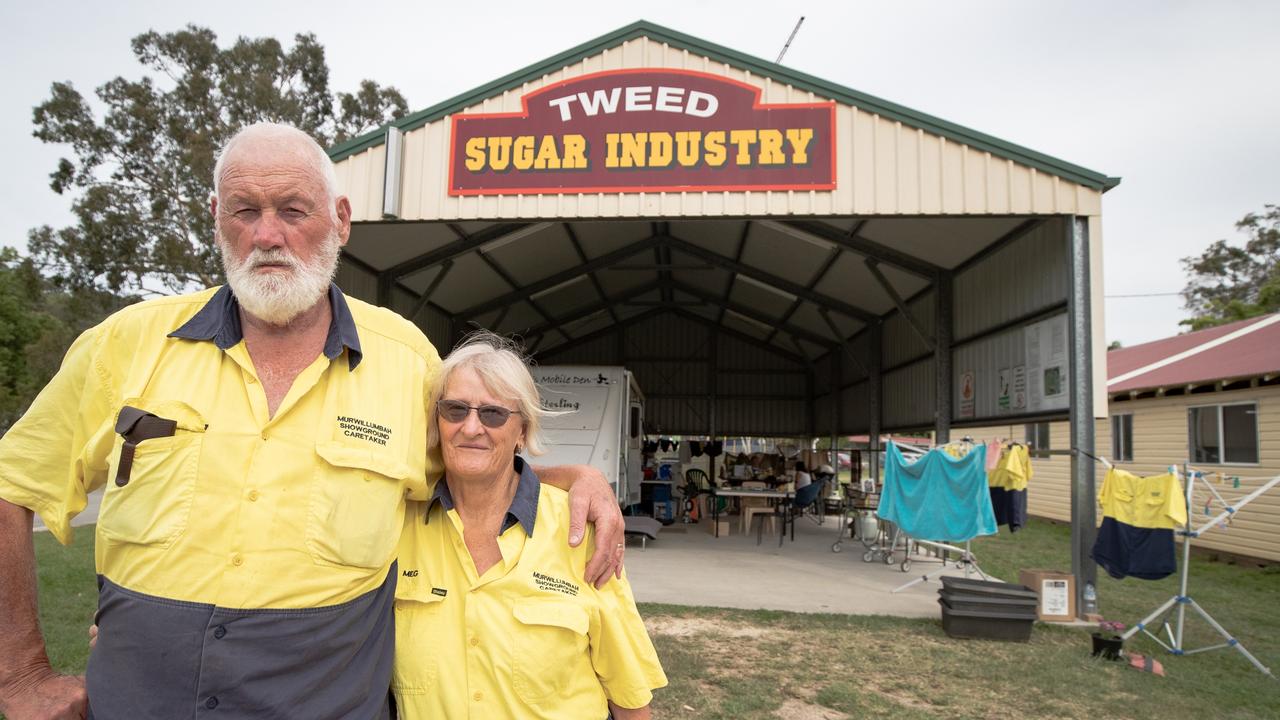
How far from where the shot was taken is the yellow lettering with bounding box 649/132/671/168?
8.30 m

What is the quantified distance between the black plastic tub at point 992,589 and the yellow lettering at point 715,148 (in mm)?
4770

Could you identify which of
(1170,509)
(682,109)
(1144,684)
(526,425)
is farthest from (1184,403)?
(526,425)

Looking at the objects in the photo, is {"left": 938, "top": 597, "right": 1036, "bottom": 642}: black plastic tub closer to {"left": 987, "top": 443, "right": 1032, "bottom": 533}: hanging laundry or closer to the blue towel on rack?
the blue towel on rack

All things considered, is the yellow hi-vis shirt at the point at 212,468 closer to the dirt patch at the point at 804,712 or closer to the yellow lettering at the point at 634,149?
the dirt patch at the point at 804,712

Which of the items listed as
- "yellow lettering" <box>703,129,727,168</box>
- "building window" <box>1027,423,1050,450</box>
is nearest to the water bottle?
"yellow lettering" <box>703,129,727,168</box>

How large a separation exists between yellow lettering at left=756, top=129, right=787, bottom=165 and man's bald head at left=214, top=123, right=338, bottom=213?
688 cm

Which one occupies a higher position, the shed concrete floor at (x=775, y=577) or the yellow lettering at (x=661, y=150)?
the yellow lettering at (x=661, y=150)

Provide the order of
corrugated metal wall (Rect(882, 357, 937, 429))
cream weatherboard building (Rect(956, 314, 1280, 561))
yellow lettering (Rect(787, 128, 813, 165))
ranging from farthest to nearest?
corrugated metal wall (Rect(882, 357, 937, 429)) → cream weatherboard building (Rect(956, 314, 1280, 561)) → yellow lettering (Rect(787, 128, 813, 165))

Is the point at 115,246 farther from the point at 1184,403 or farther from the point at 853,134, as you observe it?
the point at 1184,403

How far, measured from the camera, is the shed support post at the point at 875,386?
16.8 meters

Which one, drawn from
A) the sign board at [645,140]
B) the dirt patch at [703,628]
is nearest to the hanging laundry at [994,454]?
the dirt patch at [703,628]

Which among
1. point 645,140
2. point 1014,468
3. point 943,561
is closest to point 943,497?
point 1014,468

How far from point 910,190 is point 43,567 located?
9.87 m

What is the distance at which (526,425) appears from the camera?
6.95ft
